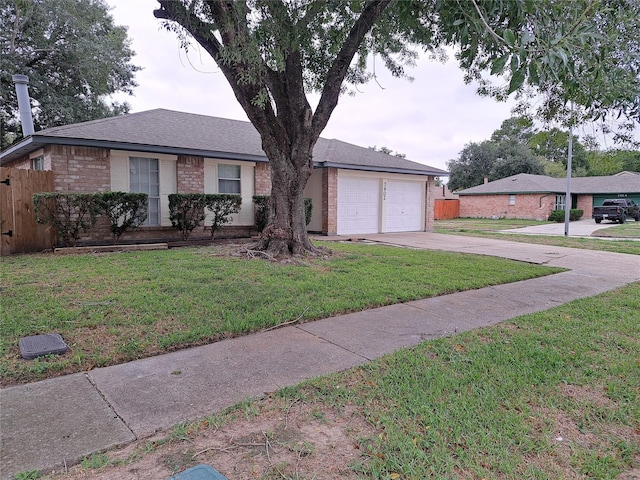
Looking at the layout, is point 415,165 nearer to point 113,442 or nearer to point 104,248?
point 104,248

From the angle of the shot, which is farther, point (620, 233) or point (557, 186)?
point (557, 186)

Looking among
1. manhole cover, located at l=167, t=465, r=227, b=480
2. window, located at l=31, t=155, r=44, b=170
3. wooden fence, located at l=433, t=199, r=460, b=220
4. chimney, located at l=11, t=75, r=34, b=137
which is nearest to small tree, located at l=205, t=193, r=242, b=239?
window, located at l=31, t=155, r=44, b=170

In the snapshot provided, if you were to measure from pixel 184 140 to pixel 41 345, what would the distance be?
9.49m

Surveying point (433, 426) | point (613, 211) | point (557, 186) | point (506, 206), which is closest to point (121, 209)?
point (433, 426)

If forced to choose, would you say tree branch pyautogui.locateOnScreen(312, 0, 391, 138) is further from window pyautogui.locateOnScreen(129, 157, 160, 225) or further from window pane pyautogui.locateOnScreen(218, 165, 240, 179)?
window pyautogui.locateOnScreen(129, 157, 160, 225)

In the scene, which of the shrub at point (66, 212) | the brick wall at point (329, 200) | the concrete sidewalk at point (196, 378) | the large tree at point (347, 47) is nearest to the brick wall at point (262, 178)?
the brick wall at point (329, 200)

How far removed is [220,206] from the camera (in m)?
11.8

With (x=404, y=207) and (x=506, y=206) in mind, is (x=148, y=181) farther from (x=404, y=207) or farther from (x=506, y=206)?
(x=506, y=206)

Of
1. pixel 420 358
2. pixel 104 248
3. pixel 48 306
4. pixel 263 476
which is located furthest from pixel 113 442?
pixel 104 248

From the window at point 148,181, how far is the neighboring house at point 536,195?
2929cm

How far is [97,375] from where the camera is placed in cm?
340

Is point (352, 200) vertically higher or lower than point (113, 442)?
higher

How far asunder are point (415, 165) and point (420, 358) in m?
15.3

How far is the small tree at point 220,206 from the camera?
38.3 ft
